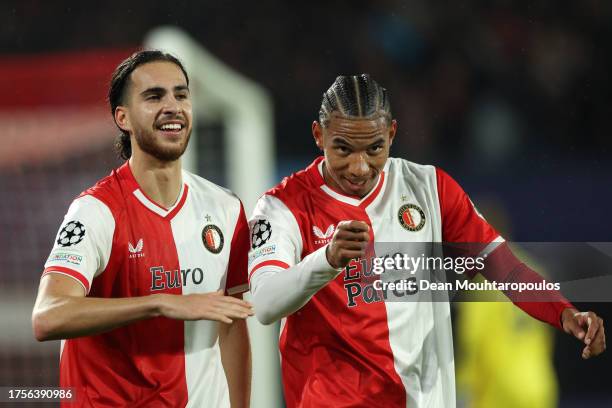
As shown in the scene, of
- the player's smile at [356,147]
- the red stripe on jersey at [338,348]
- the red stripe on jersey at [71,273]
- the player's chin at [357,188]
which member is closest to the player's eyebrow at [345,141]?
the player's smile at [356,147]

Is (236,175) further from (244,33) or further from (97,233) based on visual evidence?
(244,33)

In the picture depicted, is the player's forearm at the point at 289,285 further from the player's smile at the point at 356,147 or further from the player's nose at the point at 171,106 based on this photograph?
the player's nose at the point at 171,106

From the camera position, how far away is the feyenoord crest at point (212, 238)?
10.9 feet

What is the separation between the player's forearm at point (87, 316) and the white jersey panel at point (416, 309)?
77 cm

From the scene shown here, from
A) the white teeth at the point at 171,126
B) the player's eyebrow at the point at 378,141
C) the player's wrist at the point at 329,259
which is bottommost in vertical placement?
the player's wrist at the point at 329,259

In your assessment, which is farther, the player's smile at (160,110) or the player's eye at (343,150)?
the player's smile at (160,110)

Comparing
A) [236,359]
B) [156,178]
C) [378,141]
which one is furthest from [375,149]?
[236,359]

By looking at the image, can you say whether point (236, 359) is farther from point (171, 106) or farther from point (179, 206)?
point (171, 106)

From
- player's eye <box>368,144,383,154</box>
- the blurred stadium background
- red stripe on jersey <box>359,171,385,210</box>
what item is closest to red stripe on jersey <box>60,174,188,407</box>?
red stripe on jersey <box>359,171,385,210</box>

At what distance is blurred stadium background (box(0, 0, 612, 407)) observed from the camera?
4.98 metres

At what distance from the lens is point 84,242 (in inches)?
121

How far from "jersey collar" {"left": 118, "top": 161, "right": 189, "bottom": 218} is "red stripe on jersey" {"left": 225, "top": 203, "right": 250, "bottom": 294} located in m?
0.21

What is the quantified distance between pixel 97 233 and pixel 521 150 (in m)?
4.83

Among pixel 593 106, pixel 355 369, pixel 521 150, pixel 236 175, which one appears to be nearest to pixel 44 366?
pixel 236 175
